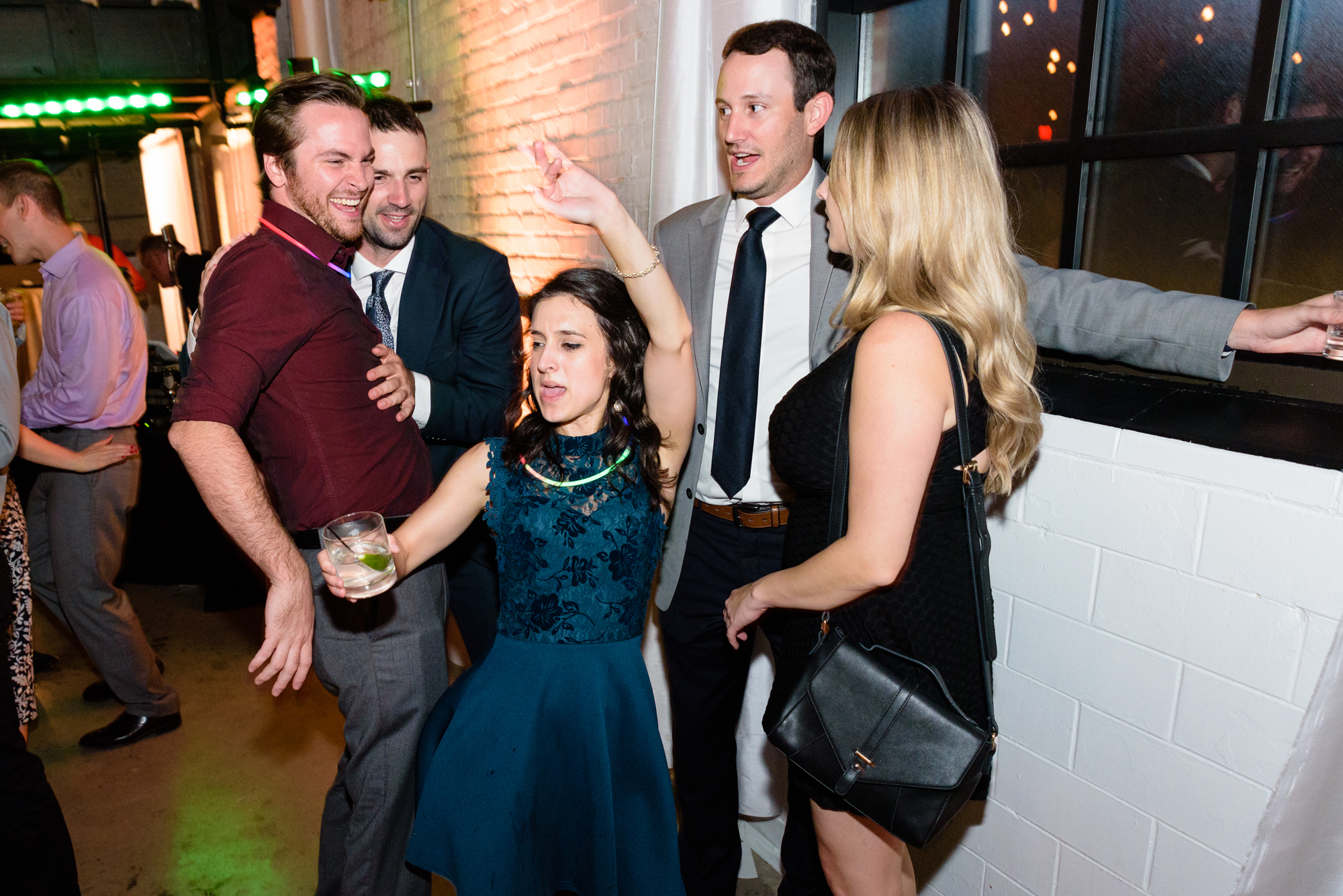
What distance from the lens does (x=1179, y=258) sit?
1653mm

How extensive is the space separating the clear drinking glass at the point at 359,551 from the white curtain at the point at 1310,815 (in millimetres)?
1397

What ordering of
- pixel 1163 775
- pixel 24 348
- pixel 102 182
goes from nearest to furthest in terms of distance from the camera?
1. pixel 1163 775
2. pixel 24 348
3. pixel 102 182

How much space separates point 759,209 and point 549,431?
26.8 inches

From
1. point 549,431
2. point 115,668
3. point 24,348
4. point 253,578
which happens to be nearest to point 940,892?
point 549,431

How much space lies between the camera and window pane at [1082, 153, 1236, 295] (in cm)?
158

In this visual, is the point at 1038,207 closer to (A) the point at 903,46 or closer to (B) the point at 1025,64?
(B) the point at 1025,64

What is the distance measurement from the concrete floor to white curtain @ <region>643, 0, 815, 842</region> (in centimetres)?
29

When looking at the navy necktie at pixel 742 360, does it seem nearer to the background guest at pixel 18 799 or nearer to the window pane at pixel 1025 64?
the window pane at pixel 1025 64

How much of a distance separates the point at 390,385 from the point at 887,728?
1.18 meters

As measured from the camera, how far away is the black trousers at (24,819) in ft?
5.84

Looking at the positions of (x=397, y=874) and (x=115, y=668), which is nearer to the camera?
(x=397, y=874)

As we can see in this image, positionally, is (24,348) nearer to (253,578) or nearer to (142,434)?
(142,434)

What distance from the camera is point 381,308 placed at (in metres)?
2.23

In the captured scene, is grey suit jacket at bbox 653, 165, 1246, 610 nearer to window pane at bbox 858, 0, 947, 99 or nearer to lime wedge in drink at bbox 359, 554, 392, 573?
window pane at bbox 858, 0, 947, 99
